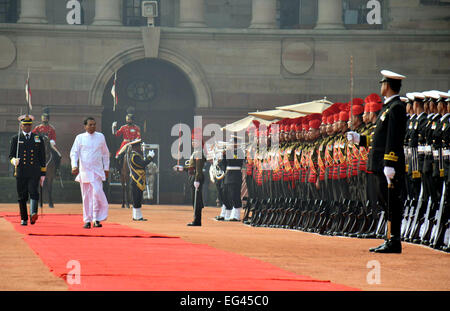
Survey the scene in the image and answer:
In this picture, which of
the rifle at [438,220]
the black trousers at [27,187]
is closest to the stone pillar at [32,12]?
the black trousers at [27,187]

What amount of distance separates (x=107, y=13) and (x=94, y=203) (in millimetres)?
22900

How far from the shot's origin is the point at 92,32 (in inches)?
1640

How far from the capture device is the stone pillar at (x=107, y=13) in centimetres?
4209

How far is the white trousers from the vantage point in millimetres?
20312

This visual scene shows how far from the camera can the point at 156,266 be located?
435 inches

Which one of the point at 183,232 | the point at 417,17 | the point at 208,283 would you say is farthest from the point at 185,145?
the point at 208,283

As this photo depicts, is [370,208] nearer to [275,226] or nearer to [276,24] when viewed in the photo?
[275,226]

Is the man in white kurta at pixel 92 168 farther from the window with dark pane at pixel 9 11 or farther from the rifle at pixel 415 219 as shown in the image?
the window with dark pane at pixel 9 11

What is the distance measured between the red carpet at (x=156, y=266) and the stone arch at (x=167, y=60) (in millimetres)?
25096

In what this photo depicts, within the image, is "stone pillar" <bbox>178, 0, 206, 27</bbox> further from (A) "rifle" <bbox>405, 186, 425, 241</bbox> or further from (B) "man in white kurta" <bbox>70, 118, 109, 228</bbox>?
(A) "rifle" <bbox>405, 186, 425, 241</bbox>

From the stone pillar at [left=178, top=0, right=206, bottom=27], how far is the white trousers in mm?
22657

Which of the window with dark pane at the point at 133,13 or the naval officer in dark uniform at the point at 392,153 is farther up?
the window with dark pane at the point at 133,13

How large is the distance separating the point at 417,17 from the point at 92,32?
12756 millimetres

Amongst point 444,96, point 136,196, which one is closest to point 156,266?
point 444,96
